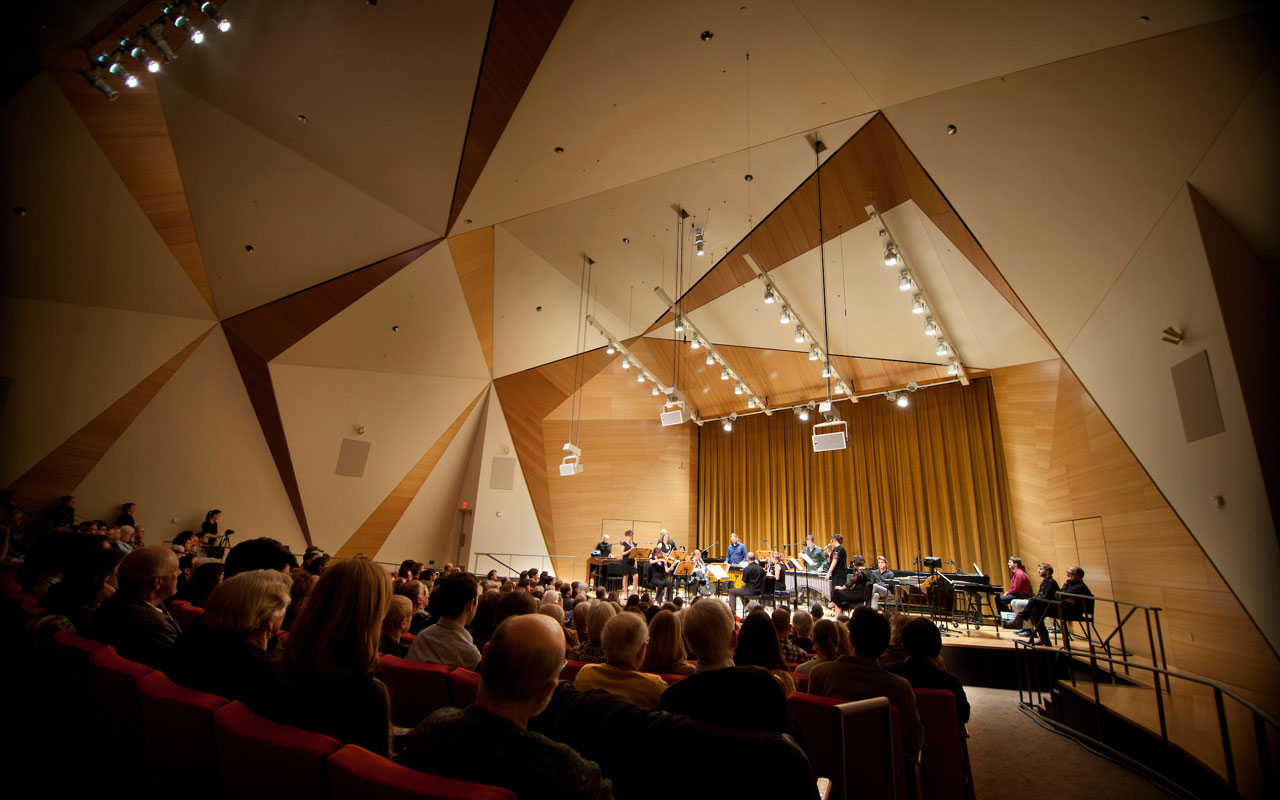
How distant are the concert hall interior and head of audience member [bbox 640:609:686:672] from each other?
4.64 metres

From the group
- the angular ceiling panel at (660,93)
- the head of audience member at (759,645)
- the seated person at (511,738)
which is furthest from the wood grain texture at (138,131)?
the head of audience member at (759,645)

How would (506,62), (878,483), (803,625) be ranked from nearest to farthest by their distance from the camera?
(803,625), (506,62), (878,483)

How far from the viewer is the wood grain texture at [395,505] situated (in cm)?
1113

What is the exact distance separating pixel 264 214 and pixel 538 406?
21.9ft

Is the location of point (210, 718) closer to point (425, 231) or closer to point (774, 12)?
point (774, 12)

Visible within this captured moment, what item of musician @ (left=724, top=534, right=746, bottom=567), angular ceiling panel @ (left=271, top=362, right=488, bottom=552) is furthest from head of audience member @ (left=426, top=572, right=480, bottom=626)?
musician @ (left=724, top=534, right=746, bottom=567)

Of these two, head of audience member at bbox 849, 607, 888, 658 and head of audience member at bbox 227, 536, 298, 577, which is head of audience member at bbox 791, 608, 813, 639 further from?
head of audience member at bbox 227, 536, 298, 577

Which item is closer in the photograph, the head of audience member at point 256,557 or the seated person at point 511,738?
the seated person at point 511,738

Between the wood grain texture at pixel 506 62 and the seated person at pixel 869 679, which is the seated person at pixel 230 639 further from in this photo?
the wood grain texture at pixel 506 62

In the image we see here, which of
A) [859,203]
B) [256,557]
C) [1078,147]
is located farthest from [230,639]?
[859,203]

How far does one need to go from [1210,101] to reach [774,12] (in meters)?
3.36

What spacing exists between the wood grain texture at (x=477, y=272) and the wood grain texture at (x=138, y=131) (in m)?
3.35

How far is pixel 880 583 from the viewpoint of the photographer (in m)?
9.60

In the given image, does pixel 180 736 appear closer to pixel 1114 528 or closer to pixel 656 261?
pixel 656 261
